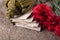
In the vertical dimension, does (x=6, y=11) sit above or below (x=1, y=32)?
above

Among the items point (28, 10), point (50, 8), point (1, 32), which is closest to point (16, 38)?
point (1, 32)

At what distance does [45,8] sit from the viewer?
1.30 metres

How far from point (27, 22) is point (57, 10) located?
27 cm

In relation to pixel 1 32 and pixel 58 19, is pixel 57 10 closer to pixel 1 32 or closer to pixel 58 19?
pixel 58 19

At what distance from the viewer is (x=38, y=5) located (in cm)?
133

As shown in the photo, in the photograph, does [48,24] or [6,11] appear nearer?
[48,24]

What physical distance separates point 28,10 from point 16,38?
10.8 inches

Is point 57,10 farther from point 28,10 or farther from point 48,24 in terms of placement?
point 28,10

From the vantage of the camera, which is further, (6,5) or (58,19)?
(6,5)

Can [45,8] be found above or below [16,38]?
above

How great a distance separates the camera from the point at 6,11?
54.8 inches

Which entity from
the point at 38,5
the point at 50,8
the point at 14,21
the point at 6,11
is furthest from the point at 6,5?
the point at 50,8

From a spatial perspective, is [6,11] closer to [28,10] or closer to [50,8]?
[28,10]

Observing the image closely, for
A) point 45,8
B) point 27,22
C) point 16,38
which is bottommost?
point 16,38
